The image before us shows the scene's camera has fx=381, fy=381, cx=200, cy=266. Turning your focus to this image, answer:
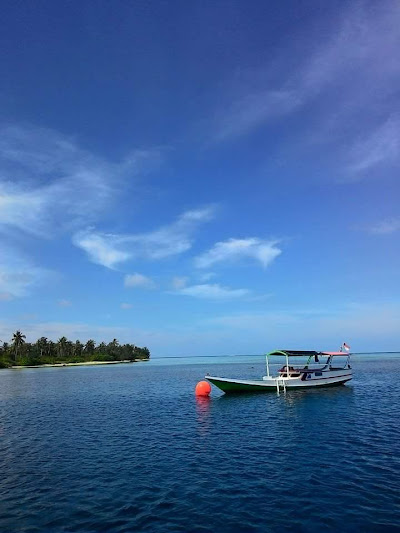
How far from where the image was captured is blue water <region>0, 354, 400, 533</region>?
14.9 metres

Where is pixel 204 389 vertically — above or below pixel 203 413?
above

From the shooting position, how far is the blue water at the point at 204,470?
14.9 meters

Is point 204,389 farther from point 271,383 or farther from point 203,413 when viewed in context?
point 203,413

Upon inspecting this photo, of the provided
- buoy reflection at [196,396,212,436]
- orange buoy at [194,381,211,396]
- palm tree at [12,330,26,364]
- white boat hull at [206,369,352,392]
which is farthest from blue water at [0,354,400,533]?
palm tree at [12,330,26,364]

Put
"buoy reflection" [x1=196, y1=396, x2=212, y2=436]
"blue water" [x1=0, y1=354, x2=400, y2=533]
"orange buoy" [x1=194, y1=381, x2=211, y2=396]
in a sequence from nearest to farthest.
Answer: "blue water" [x1=0, y1=354, x2=400, y2=533] < "buoy reflection" [x1=196, y1=396, x2=212, y2=436] < "orange buoy" [x1=194, y1=381, x2=211, y2=396]

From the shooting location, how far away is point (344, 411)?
3841 centimetres

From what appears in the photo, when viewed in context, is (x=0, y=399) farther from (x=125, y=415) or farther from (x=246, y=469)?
(x=246, y=469)

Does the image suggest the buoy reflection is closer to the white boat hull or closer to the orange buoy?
the orange buoy

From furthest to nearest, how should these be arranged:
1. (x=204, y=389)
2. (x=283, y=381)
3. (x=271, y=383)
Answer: (x=271, y=383), (x=283, y=381), (x=204, y=389)

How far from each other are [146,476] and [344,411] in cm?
2546

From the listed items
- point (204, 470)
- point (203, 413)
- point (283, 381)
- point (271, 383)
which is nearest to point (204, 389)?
point (271, 383)

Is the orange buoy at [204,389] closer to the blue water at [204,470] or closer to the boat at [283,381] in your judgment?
the boat at [283,381]

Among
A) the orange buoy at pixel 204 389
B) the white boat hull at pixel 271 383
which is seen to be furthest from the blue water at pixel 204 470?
the orange buoy at pixel 204 389

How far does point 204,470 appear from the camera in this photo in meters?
20.9
